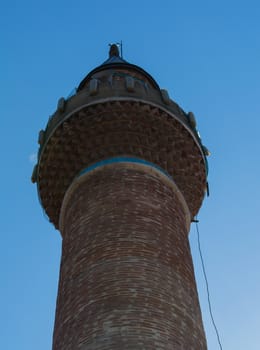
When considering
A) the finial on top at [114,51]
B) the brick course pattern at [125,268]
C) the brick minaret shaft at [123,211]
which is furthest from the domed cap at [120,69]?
the brick course pattern at [125,268]

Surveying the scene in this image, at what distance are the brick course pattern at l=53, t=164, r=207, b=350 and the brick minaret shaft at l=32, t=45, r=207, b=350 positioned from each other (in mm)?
12

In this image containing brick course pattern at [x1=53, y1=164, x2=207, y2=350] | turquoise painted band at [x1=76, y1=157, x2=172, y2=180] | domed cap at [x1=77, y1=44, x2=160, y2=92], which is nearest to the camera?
brick course pattern at [x1=53, y1=164, x2=207, y2=350]

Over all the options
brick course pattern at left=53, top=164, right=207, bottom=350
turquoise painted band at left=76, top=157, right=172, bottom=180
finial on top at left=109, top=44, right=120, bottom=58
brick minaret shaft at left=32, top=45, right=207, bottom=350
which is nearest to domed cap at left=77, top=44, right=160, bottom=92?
brick minaret shaft at left=32, top=45, right=207, bottom=350

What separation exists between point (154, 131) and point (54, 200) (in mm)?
1694

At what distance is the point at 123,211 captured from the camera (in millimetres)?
7141

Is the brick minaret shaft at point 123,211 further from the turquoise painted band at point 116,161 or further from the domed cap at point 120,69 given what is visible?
the domed cap at point 120,69

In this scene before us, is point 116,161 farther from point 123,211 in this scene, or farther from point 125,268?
point 125,268

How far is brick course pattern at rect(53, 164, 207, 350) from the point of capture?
595 cm

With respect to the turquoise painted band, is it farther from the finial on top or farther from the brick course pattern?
the finial on top

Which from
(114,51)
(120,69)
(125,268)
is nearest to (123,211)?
(125,268)

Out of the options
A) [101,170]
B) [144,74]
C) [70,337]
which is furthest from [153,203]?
[144,74]

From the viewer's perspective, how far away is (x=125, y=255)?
656cm

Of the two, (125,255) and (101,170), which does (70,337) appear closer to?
(125,255)

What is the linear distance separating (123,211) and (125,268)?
0.90 m
